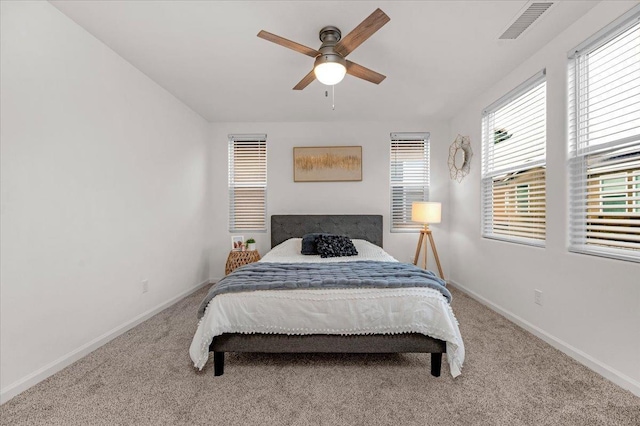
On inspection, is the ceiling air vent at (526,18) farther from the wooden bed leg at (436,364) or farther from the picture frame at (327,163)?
the wooden bed leg at (436,364)

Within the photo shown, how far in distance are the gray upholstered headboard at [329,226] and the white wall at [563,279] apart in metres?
1.44

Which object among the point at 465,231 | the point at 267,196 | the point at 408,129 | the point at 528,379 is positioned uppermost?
the point at 408,129

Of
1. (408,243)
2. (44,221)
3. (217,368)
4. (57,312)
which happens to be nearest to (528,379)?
(217,368)

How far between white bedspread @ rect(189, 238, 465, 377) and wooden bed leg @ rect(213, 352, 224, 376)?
7 cm

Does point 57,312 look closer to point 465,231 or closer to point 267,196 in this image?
point 267,196

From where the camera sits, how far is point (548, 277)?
2523mm

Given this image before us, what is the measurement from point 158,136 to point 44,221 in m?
1.61

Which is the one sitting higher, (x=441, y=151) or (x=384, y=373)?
(x=441, y=151)

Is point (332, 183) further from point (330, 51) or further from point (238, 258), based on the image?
point (330, 51)

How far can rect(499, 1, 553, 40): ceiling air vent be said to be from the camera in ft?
6.64

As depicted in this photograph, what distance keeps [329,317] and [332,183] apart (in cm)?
285

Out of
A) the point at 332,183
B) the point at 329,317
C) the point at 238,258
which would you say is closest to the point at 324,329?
the point at 329,317

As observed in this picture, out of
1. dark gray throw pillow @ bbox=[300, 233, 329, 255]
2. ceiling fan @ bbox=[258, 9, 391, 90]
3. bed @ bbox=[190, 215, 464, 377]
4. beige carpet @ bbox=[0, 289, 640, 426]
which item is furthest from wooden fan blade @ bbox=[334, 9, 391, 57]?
beige carpet @ bbox=[0, 289, 640, 426]

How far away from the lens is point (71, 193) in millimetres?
2215
